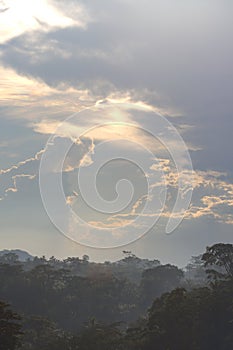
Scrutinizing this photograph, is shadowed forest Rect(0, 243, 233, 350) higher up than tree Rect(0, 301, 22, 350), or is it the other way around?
shadowed forest Rect(0, 243, 233, 350)

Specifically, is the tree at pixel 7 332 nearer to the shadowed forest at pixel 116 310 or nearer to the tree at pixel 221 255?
the shadowed forest at pixel 116 310

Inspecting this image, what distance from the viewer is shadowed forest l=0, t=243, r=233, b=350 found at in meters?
48.3

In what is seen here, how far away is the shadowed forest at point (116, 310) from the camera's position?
4828 centimetres

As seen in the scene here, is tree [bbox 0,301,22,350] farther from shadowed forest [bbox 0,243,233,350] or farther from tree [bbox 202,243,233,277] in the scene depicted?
tree [bbox 202,243,233,277]

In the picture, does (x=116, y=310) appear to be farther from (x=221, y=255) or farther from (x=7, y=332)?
(x=7, y=332)

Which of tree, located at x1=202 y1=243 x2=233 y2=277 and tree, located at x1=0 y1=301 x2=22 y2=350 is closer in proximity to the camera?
tree, located at x1=0 y1=301 x2=22 y2=350

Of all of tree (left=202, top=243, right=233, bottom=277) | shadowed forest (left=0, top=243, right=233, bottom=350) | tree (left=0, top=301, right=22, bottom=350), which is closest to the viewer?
tree (left=0, top=301, right=22, bottom=350)

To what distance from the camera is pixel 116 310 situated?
9019cm

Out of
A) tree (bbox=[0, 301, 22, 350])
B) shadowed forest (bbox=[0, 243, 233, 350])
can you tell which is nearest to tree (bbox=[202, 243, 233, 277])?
shadowed forest (bbox=[0, 243, 233, 350])

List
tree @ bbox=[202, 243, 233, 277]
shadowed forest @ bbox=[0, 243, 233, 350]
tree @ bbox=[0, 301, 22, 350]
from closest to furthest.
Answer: tree @ bbox=[0, 301, 22, 350], shadowed forest @ bbox=[0, 243, 233, 350], tree @ bbox=[202, 243, 233, 277]

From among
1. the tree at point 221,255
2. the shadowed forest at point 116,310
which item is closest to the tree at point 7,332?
the shadowed forest at point 116,310

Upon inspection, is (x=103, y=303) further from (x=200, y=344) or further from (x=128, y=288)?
(x=200, y=344)

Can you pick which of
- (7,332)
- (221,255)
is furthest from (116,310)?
(7,332)

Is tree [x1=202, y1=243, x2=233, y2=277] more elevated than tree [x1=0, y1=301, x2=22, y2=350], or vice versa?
tree [x1=202, y1=243, x2=233, y2=277]
